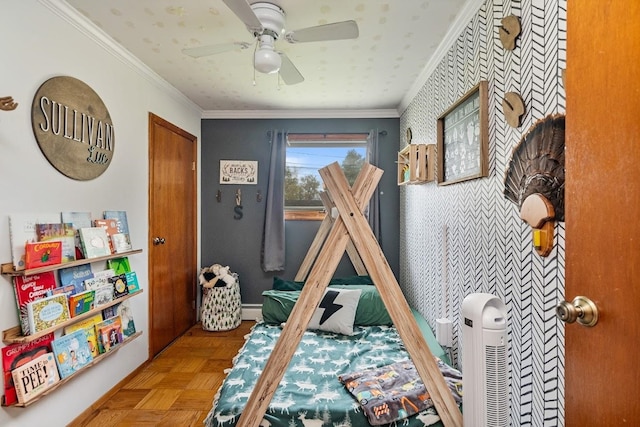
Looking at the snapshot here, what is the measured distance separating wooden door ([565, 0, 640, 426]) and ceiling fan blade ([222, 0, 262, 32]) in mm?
1167

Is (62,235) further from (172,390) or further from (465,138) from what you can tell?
(465,138)

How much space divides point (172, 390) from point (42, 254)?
132 cm

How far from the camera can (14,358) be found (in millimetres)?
1606

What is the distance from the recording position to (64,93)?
6.28ft

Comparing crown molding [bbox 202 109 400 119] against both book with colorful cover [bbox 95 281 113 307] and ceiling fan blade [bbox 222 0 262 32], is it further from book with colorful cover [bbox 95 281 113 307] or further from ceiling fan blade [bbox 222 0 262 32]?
book with colorful cover [bbox 95 281 113 307]

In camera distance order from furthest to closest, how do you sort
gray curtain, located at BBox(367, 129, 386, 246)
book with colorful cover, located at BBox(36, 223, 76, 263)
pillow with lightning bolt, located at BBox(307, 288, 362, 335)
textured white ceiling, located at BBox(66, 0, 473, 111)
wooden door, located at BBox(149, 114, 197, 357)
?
1. gray curtain, located at BBox(367, 129, 386, 246)
2. wooden door, located at BBox(149, 114, 197, 357)
3. pillow with lightning bolt, located at BBox(307, 288, 362, 335)
4. textured white ceiling, located at BBox(66, 0, 473, 111)
5. book with colorful cover, located at BBox(36, 223, 76, 263)

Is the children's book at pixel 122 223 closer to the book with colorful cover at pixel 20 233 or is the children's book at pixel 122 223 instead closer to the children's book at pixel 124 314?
the children's book at pixel 124 314

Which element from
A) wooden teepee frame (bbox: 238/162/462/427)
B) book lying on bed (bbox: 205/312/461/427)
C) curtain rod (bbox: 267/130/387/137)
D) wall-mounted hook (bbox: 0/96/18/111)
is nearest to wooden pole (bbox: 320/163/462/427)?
wooden teepee frame (bbox: 238/162/462/427)

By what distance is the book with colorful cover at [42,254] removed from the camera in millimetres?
1638

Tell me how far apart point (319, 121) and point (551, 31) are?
289cm

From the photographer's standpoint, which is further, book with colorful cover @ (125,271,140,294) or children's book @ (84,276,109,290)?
book with colorful cover @ (125,271,140,294)

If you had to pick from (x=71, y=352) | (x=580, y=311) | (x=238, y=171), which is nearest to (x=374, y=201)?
(x=238, y=171)

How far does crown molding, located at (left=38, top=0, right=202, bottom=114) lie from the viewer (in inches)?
73.2

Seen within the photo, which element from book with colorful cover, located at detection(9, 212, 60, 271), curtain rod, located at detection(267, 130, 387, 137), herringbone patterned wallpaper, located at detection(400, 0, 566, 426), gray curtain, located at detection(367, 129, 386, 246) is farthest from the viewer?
curtain rod, located at detection(267, 130, 387, 137)
